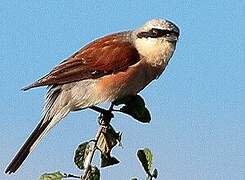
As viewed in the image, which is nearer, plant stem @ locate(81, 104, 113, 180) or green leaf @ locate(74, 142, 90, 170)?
plant stem @ locate(81, 104, 113, 180)

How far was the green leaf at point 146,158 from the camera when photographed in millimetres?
2303

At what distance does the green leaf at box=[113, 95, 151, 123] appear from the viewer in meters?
3.26

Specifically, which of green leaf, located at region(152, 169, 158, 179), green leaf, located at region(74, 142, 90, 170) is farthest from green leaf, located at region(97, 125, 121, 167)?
green leaf, located at region(152, 169, 158, 179)

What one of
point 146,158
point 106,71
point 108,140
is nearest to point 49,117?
point 106,71

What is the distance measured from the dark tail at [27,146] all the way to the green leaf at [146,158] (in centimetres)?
154

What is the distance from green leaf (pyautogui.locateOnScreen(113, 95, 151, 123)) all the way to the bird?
0.56 m

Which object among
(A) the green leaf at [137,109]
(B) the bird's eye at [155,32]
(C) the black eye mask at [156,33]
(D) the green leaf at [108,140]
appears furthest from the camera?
(B) the bird's eye at [155,32]

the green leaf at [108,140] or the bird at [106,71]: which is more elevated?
the bird at [106,71]

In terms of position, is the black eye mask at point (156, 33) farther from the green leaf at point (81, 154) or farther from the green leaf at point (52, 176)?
the green leaf at point (52, 176)

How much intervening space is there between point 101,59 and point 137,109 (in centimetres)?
127

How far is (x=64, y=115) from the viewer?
4.16 meters

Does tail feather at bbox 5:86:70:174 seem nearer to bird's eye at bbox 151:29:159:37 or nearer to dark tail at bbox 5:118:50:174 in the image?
dark tail at bbox 5:118:50:174


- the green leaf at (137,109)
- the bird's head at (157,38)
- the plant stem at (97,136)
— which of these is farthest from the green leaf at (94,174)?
the bird's head at (157,38)

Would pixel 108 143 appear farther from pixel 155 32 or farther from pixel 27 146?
pixel 155 32
